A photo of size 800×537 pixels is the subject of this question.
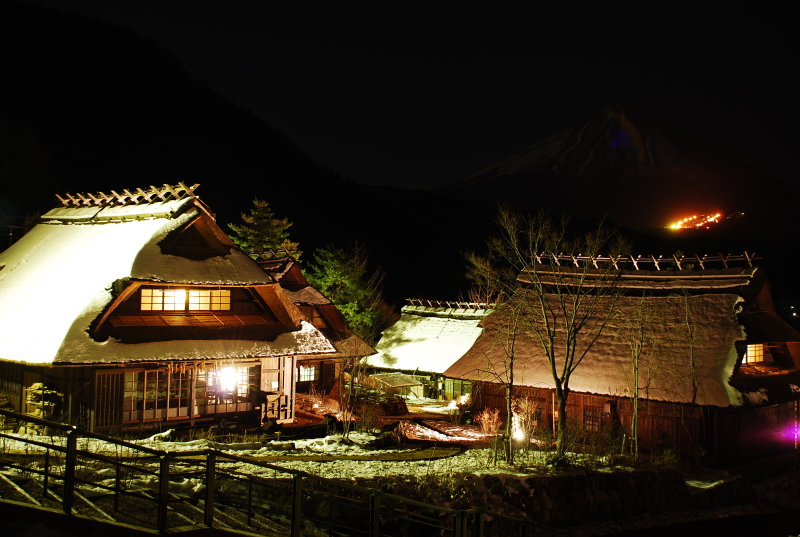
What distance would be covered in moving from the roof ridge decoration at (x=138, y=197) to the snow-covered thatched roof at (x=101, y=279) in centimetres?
23

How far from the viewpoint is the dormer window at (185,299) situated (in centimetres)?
1992

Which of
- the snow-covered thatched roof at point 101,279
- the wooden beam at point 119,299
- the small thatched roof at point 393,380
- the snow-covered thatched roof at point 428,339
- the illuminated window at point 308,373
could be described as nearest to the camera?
the snow-covered thatched roof at point 101,279

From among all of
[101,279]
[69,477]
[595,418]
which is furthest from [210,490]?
[595,418]

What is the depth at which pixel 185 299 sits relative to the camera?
67.6ft

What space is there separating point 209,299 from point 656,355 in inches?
577

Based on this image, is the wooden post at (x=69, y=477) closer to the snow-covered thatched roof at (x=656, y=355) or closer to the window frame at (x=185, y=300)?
the window frame at (x=185, y=300)

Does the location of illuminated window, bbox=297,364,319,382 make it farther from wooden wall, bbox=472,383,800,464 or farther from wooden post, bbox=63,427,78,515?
wooden post, bbox=63,427,78,515

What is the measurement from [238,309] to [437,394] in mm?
14576

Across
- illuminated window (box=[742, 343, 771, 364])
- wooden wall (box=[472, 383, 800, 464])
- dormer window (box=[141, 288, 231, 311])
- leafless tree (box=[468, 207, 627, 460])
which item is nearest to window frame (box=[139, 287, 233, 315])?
dormer window (box=[141, 288, 231, 311])

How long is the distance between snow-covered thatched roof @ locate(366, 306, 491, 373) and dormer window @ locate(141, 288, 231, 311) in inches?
545

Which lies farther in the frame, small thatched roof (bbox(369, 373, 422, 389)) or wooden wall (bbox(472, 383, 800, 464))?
small thatched roof (bbox(369, 373, 422, 389))

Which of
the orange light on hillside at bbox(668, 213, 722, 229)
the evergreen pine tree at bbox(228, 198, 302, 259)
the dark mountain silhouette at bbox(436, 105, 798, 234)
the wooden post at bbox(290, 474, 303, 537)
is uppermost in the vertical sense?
the dark mountain silhouette at bbox(436, 105, 798, 234)

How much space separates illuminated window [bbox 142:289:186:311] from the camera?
1984 cm

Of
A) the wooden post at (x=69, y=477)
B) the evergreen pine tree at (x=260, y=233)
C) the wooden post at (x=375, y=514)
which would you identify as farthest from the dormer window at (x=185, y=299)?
the evergreen pine tree at (x=260, y=233)
